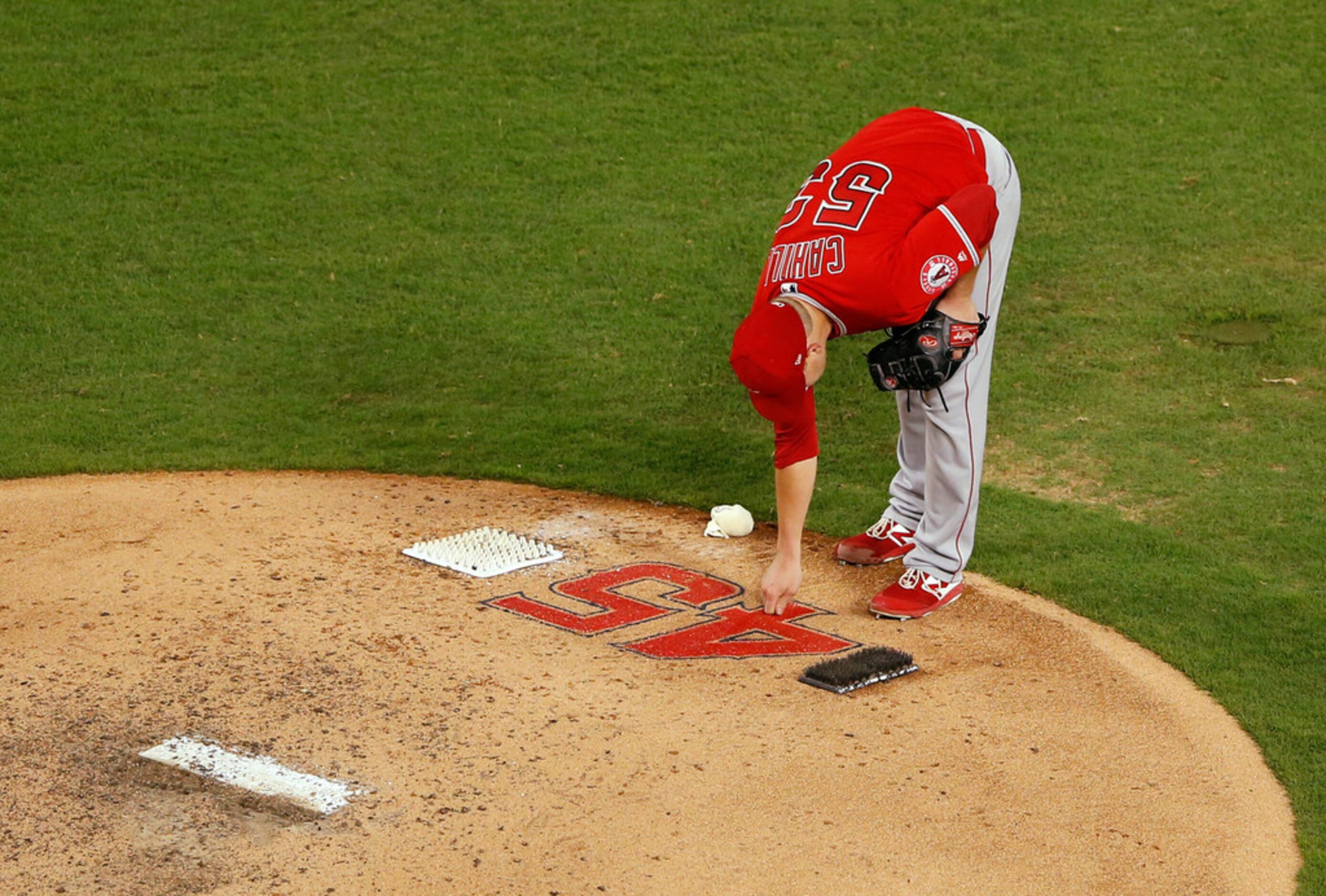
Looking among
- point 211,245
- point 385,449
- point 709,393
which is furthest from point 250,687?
point 211,245

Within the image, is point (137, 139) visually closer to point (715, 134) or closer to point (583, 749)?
point (715, 134)

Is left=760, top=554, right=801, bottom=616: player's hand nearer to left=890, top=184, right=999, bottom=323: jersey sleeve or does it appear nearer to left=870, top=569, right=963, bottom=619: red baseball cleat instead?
left=870, top=569, right=963, bottom=619: red baseball cleat

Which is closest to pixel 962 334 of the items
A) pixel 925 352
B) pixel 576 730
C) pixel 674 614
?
pixel 925 352

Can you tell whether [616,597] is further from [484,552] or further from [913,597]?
[913,597]

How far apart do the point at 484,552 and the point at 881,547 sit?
1474mm

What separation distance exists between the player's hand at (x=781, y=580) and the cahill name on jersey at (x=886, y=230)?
0.74m

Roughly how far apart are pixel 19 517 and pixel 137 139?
514 centimetres

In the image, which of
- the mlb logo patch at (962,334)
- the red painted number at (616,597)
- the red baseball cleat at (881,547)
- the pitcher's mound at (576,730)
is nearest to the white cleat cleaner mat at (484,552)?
the pitcher's mound at (576,730)

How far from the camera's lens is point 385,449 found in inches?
271

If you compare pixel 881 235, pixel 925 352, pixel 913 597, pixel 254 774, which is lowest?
pixel 254 774

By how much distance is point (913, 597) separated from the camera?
5.10 meters

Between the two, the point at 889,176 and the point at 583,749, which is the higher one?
the point at 889,176

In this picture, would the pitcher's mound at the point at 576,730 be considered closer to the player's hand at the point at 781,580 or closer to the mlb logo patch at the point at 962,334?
the player's hand at the point at 781,580

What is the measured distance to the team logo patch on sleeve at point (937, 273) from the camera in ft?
15.2
